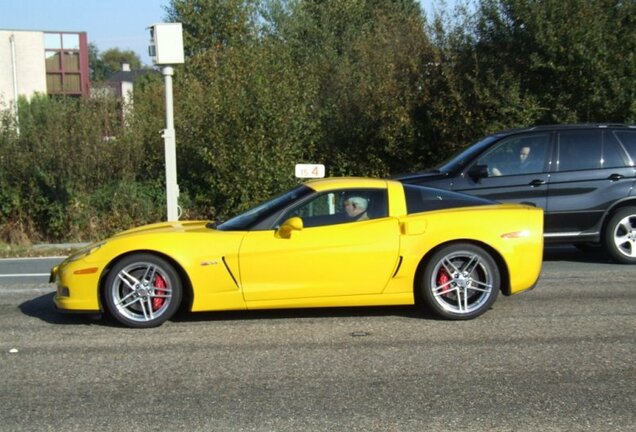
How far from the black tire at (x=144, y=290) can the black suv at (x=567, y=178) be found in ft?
13.7

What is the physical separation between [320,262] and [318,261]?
0.07 ft

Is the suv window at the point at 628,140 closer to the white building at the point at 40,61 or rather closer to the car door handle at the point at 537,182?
the car door handle at the point at 537,182

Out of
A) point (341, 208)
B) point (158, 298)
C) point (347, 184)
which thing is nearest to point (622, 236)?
point (347, 184)

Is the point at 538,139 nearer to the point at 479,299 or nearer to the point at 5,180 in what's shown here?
the point at 479,299

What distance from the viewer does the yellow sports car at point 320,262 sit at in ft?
21.1

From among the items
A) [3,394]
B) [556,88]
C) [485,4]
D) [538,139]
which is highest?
[485,4]

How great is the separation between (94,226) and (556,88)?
9.41 meters

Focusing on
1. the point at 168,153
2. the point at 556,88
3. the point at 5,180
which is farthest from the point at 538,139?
the point at 5,180

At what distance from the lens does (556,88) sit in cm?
1423

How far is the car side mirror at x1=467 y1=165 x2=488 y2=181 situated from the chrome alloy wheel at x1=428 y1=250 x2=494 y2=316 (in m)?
3.23

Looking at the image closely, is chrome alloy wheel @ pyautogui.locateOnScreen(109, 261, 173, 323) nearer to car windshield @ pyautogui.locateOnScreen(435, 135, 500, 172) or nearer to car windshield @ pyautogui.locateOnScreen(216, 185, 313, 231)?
car windshield @ pyautogui.locateOnScreen(216, 185, 313, 231)

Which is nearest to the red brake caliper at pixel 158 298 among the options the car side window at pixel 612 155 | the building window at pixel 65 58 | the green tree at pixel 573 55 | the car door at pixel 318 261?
the car door at pixel 318 261

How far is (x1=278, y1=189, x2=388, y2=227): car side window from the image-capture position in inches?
262

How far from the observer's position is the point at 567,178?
961 cm
